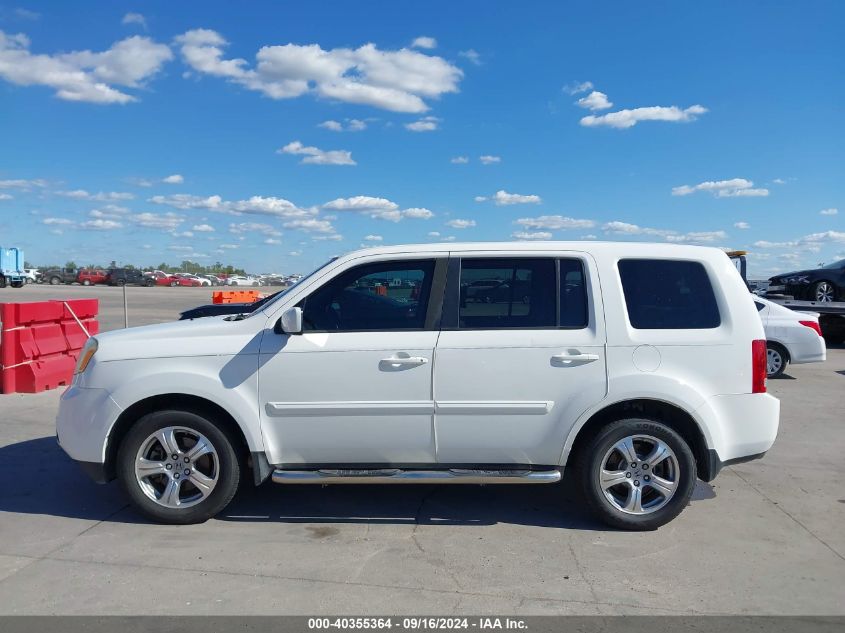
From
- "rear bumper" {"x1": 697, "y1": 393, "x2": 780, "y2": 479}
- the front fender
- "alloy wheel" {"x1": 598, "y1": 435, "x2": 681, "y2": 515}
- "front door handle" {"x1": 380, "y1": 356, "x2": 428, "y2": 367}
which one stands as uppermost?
"front door handle" {"x1": 380, "y1": 356, "x2": 428, "y2": 367}

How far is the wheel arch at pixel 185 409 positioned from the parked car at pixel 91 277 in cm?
5850

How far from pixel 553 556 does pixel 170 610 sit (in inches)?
87.9

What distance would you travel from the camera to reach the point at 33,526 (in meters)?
4.92

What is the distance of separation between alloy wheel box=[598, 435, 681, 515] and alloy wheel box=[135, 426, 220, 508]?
264 cm

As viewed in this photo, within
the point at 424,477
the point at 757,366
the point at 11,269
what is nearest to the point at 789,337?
the point at 757,366

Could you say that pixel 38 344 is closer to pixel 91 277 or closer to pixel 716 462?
pixel 716 462

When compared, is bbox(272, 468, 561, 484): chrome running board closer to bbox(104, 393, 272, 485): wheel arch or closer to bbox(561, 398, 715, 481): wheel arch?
bbox(104, 393, 272, 485): wheel arch

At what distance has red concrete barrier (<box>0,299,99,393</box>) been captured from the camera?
368 inches

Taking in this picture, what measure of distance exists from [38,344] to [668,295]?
845cm

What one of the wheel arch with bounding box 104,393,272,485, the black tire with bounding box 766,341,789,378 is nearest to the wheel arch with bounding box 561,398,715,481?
the wheel arch with bounding box 104,393,272,485

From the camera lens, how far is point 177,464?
4.86 m

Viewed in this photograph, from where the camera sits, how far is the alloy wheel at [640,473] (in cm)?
478
